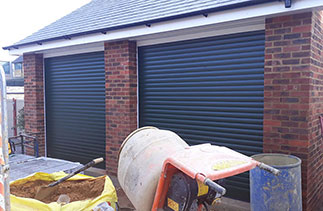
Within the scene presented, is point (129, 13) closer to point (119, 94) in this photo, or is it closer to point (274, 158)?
point (119, 94)

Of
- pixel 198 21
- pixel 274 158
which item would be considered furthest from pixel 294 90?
pixel 198 21

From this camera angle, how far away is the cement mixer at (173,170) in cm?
228

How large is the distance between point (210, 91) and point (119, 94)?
2.10 metres

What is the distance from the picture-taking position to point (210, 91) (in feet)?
17.4

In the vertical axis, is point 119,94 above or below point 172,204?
above

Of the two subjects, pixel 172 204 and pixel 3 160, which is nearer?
pixel 3 160

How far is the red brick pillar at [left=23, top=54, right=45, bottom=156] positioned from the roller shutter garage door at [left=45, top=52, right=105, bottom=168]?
0.53ft

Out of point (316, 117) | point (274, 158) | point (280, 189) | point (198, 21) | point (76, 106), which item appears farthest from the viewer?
point (76, 106)

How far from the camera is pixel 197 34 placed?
17.6 ft

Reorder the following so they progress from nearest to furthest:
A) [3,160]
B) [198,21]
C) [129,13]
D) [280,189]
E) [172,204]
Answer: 1. [3,160]
2. [172,204]
3. [280,189]
4. [198,21]
5. [129,13]

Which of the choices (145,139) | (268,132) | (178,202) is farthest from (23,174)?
A: (268,132)

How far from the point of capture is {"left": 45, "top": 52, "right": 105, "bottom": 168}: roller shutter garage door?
23.3 feet

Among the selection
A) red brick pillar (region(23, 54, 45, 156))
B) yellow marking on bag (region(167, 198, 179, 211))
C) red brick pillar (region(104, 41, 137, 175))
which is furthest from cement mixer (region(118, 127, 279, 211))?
red brick pillar (region(23, 54, 45, 156))

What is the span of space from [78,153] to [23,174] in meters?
3.04
